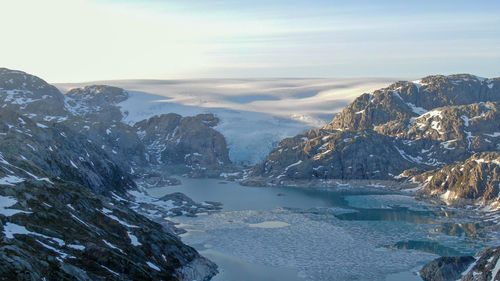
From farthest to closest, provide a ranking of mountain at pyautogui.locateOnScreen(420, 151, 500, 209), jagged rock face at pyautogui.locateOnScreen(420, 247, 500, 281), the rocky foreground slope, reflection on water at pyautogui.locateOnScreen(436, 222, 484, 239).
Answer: mountain at pyautogui.locateOnScreen(420, 151, 500, 209), reflection on water at pyautogui.locateOnScreen(436, 222, 484, 239), jagged rock face at pyautogui.locateOnScreen(420, 247, 500, 281), the rocky foreground slope

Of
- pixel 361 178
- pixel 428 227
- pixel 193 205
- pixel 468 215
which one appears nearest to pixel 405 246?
pixel 428 227

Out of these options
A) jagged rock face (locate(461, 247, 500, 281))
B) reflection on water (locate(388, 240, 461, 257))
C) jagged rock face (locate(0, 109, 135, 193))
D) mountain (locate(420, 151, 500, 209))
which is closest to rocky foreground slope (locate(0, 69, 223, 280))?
jagged rock face (locate(0, 109, 135, 193))

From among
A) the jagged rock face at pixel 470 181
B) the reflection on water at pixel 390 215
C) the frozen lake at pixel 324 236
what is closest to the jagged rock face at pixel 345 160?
the jagged rock face at pixel 470 181

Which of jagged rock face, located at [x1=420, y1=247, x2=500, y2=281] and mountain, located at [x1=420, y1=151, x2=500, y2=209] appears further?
mountain, located at [x1=420, y1=151, x2=500, y2=209]

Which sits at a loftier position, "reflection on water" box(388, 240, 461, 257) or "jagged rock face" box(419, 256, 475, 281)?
"jagged rock face" box(419, 256, 475, 281)

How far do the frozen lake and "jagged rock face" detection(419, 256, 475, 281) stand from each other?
214 cm

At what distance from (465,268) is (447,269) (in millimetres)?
2242

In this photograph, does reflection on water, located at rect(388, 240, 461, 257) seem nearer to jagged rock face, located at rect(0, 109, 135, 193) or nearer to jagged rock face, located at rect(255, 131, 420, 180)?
jagged rock face, located at rect(0, 109, 135, 193)

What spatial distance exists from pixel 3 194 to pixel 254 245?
4444 centimetres

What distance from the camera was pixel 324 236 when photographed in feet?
338

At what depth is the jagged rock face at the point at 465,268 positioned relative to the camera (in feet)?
219

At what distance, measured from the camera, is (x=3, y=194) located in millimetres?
63688

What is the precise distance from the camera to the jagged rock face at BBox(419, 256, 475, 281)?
240 ft

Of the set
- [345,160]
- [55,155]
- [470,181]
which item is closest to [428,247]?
[470,181]
